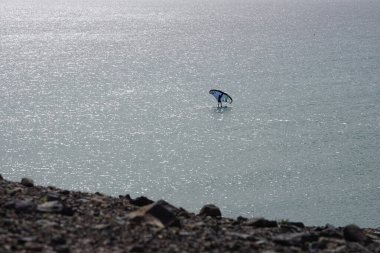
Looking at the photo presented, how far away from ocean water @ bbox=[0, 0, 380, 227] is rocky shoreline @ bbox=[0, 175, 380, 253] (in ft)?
66.1

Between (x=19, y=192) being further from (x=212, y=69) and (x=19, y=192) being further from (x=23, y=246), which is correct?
(x=212, y=69)

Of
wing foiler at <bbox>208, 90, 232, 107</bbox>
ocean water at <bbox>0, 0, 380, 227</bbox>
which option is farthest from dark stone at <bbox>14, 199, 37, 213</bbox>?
wing foiler at <bbox>208, 90, 232, 107</bbox>

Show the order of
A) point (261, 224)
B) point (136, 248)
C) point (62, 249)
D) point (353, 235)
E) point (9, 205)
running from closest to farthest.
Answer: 1. point (62, 249)
2. point (136, 248)
3. point (9, 205)
4. point (353, 235)
5. point (261, 224)

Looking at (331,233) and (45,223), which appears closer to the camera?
(45,223)

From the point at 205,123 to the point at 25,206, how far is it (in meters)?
44.0

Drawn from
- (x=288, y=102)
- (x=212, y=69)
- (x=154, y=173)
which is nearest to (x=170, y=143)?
(x=154, y=173)

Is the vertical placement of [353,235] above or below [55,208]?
above

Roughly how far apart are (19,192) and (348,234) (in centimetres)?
617

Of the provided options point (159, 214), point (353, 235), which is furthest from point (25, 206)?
point (353, 235)

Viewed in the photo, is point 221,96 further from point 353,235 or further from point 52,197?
point 353,235

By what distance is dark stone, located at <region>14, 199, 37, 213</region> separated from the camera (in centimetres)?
1420

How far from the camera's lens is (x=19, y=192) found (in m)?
16.0

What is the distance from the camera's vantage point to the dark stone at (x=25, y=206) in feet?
46.6

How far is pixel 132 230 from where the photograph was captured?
13.4m
